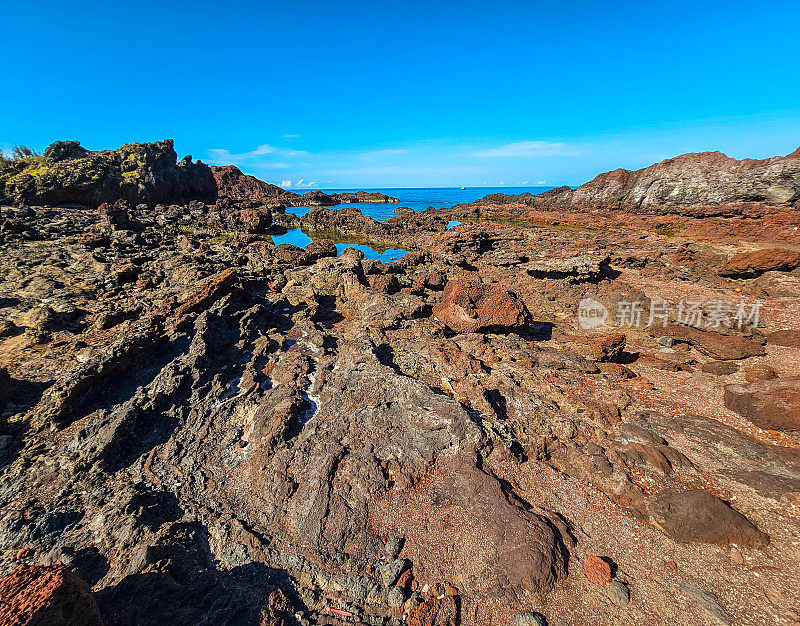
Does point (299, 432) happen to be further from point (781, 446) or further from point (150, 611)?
point (781, 446)

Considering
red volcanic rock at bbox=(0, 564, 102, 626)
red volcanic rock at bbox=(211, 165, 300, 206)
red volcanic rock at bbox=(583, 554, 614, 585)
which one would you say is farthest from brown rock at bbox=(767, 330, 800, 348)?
red volcanic rock at bbox=(211, 165, 300, 206)

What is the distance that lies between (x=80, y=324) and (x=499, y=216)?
5681 centimetres

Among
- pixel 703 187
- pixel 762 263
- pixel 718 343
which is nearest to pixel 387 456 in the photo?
pixel 718 343

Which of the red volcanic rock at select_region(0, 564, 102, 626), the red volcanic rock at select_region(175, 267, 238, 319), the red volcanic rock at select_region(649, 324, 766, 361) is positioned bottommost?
the red volcanic rock at select_region(649, 324, 766, 361)

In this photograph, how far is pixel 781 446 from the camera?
23.7ft

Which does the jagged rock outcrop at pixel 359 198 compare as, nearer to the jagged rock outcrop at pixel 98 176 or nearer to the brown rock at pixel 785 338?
the jagged rock outcrop at pixel 98 176

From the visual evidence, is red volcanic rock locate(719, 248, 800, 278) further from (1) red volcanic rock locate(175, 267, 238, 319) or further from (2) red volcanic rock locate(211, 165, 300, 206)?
(2) red volcanic rock locate(211, 165, 300, 206)

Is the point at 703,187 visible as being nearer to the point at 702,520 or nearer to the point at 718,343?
the point at 718,343

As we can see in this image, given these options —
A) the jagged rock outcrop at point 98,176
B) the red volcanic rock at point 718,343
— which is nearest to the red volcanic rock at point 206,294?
the red volcanic rock at point 718,343

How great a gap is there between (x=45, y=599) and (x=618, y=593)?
685 centimetres

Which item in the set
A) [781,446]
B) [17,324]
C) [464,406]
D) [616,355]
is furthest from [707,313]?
[17,324]

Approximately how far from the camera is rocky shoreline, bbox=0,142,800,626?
451 centimetres

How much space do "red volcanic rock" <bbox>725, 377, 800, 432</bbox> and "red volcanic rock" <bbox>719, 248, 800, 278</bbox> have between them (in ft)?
Result: 42.8

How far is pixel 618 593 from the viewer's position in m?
4.54
